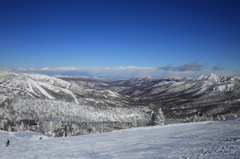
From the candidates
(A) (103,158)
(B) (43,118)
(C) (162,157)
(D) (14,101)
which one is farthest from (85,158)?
(D) (14,101)

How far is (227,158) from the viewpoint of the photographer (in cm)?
924

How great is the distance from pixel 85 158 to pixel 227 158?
38.8 feet

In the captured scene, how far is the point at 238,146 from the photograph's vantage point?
36.4 ft

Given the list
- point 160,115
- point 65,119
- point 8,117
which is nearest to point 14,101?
point 8,117

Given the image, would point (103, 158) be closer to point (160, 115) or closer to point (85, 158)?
point (85, 158)

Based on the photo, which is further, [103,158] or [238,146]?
[103,158]

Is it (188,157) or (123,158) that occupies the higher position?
(188,157)

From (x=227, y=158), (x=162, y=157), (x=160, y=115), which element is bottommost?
(x=160, y=115)

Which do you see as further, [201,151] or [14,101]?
[14,101]

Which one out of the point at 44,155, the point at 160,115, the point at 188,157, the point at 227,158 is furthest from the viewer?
the point at 160,115

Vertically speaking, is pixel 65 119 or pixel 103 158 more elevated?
pixel 103 158

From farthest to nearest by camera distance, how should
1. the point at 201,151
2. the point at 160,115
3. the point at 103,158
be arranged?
1. the point at 160,115
2. the point at 103,158
3. the point at 201,151

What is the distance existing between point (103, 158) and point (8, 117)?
19625 cm

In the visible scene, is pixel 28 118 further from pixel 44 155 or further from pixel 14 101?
pixel 44 155
